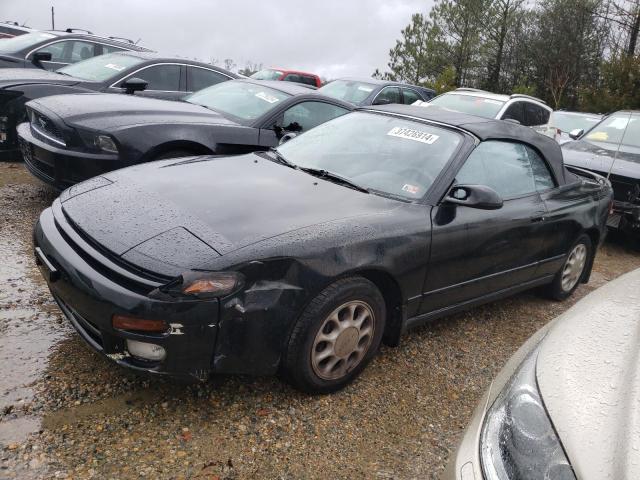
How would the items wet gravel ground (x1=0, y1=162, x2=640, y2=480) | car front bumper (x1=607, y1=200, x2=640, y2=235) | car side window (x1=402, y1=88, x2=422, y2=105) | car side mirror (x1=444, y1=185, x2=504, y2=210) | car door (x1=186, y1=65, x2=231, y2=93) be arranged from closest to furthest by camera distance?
1. wet gravel ground (x1=0, y1=162, x2=640, y2=480)
2. car side mirror (x1=444, y1=185, x2=504, y2=210)
3. car front bumper (x1=607, y1=200, x2=640, y2=235)
4. car door (x1=186, y1=65, x2=231, y2=93)
5. car side window (x1=402, y1=88, x2=422, y2=105)

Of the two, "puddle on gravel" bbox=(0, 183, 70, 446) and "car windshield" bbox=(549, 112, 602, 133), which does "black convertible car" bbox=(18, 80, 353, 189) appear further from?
"car windshield" bbox=(549, 112, 602, 133)

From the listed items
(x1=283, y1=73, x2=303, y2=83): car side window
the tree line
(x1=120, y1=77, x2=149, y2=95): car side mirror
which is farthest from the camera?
the tree line

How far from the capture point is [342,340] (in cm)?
287

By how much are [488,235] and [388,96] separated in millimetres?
7409

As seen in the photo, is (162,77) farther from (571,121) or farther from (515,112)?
(571,121)

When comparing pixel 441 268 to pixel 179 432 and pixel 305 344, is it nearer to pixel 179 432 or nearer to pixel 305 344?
pixel 305 344

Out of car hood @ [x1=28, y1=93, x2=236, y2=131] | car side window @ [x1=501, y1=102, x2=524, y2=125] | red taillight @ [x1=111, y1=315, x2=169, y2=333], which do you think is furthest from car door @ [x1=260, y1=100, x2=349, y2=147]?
car side window @ [x1=501, y1=102, x2=524, y2=125]

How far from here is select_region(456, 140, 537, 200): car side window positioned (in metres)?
3.58

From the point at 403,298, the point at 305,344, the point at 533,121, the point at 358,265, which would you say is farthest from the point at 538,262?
the point at 533,121

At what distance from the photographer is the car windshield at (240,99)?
5.84 metres

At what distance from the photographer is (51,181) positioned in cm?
461

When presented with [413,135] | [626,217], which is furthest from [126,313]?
[626,217]

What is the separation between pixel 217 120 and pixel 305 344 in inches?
130

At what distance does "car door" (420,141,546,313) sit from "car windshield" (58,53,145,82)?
4.85 meters
